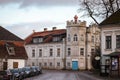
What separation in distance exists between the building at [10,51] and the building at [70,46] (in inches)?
1289

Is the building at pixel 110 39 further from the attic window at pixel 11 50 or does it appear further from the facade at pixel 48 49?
the facade at pixel 48 49

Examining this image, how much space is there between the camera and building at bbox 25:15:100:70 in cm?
10075

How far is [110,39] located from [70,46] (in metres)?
36.8

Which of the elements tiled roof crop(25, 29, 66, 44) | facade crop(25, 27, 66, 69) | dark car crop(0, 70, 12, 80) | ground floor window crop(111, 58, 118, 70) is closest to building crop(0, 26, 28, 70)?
ground floor window crop(111, 58, 118, 70)

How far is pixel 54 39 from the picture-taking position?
104938mm

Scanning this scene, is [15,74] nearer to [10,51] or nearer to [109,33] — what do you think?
[10,51]

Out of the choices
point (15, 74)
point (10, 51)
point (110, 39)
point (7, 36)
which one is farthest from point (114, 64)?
point (7, 36)

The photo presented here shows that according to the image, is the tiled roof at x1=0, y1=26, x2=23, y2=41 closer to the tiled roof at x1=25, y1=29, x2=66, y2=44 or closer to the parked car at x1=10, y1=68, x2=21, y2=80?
the parked car at x1=10, y1=68, x2=21, y2=80

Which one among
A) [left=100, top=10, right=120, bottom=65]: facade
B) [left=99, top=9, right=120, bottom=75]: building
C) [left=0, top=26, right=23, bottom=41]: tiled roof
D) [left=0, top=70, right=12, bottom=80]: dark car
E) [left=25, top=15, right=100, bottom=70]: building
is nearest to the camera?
[left=0, top=70, right=12, bottom=80]: dark car

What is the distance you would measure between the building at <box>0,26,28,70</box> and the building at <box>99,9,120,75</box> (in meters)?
12.5

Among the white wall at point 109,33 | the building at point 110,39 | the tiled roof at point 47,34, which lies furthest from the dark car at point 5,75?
the tiled roof at point 47,34

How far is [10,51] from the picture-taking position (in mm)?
66625

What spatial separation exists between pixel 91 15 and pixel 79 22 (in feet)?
76.2

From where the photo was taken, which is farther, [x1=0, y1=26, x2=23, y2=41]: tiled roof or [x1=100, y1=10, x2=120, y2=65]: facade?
[x1=0, y1=26, x2=23, y2=41]: tiled roof
